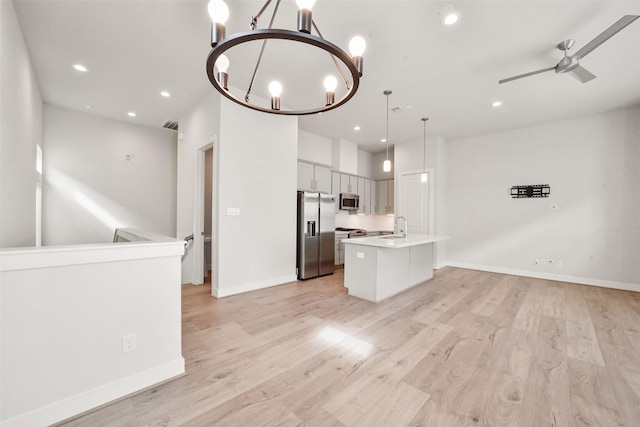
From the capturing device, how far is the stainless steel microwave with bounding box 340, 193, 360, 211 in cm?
610

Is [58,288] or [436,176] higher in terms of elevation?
[436,176]

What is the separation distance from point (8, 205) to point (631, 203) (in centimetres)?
836

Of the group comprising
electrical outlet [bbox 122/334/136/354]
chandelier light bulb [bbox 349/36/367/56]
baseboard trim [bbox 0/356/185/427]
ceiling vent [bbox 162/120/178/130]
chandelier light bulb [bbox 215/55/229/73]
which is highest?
ceiling vent [bbox 162/120/178/130]

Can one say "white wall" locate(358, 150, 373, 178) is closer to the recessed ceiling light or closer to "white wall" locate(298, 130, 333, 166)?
"white wall" locate(298, 130, 333, 166)

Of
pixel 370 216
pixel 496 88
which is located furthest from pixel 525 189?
pixel 370 216

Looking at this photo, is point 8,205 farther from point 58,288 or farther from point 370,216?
point 370,216

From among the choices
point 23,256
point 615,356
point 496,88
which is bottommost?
point 615,356

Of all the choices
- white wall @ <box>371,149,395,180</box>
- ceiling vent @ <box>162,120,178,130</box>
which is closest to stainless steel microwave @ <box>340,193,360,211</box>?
white wall @ <box>371,149,395,180</box>

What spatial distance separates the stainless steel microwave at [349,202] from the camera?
610 centimetres

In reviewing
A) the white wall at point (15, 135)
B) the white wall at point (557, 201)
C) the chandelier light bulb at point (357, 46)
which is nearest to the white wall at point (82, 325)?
the white wall at point (15, 135)

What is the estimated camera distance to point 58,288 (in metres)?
1.47

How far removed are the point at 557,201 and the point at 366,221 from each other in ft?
13.6

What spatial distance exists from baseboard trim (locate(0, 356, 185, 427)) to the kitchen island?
7.84 ft

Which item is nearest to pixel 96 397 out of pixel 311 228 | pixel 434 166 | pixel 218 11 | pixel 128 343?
pixel 128 343
